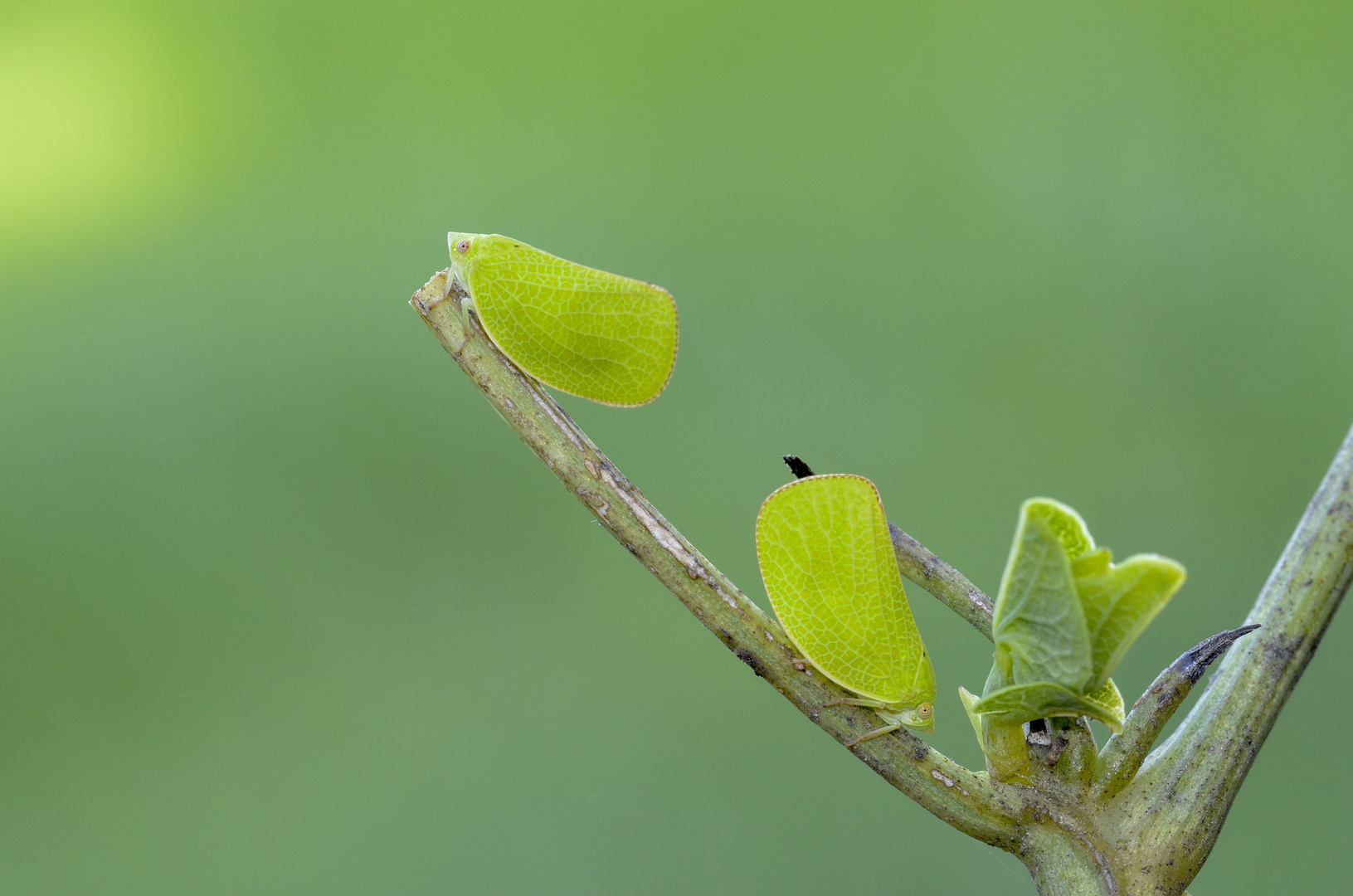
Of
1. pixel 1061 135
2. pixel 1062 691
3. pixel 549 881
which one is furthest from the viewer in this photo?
pixel 1061 135

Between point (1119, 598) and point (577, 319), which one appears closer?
point (1119, 598)

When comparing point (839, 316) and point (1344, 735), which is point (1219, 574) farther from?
point (839, 316)

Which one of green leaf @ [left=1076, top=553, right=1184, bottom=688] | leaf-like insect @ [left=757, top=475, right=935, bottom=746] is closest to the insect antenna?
leaf-like insect @ [left=757, top=475, right=935, bottom=746]

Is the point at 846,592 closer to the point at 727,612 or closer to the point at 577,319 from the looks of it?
the point at 727,612

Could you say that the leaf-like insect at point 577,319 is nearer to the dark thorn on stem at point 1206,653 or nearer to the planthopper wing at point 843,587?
the planthopper wing at point 843,587

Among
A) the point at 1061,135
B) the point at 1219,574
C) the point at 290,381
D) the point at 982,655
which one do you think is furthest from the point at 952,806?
the point at 1061,135

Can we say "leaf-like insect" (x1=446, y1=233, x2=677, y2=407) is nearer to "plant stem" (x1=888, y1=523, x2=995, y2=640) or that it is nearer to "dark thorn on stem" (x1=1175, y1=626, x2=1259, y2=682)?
"plant stem" (x1=888, y1=523, x2=995, y2=640)

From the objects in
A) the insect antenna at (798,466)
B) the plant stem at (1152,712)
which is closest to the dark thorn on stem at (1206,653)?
the plant stem at (1152,712)

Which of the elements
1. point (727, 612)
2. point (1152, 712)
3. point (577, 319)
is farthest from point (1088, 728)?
point (577, 319)
